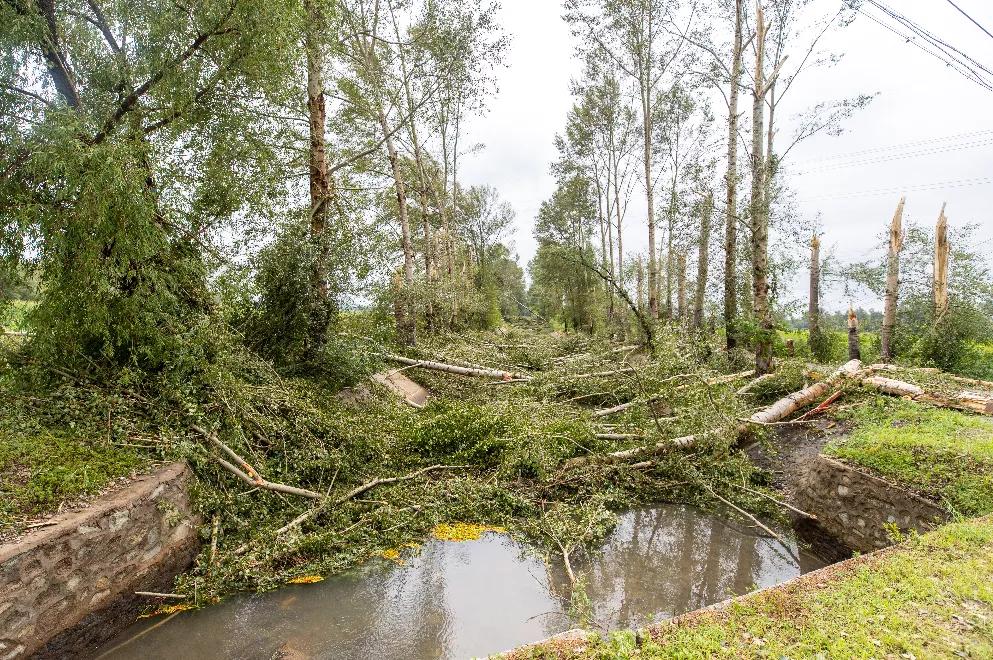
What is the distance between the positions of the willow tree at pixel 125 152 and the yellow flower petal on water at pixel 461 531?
342 centimetres

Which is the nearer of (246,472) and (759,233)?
(246,472)

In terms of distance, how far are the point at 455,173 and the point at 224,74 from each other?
17348 millimetres

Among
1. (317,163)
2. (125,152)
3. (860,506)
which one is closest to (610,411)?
(860,506)

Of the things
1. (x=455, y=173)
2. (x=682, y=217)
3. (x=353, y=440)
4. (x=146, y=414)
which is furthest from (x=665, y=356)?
(x=455, y=173)

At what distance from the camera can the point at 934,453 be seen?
17.6 ft

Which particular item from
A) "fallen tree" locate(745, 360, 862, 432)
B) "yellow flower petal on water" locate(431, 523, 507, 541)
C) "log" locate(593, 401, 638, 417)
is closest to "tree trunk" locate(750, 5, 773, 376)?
"fallen tree" locate(745, 360, 862, 432)

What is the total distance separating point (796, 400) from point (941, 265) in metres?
11.0

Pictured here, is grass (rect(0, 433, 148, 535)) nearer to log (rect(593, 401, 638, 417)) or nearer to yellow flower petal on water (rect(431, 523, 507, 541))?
yellow flower petal on water (rect(431, 523, 507, 541))

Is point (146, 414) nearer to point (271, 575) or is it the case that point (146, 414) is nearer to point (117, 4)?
point (271, 575)

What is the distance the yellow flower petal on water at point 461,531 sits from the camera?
543cm

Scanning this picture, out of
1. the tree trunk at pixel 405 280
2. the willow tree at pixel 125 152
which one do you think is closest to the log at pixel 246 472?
the willow tree at pixel 125 152

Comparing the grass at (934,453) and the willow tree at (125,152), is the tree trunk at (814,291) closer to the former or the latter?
the grass at (934,453)

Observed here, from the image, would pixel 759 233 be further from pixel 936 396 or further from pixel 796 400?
pixel 936 396

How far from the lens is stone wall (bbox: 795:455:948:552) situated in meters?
4.86
